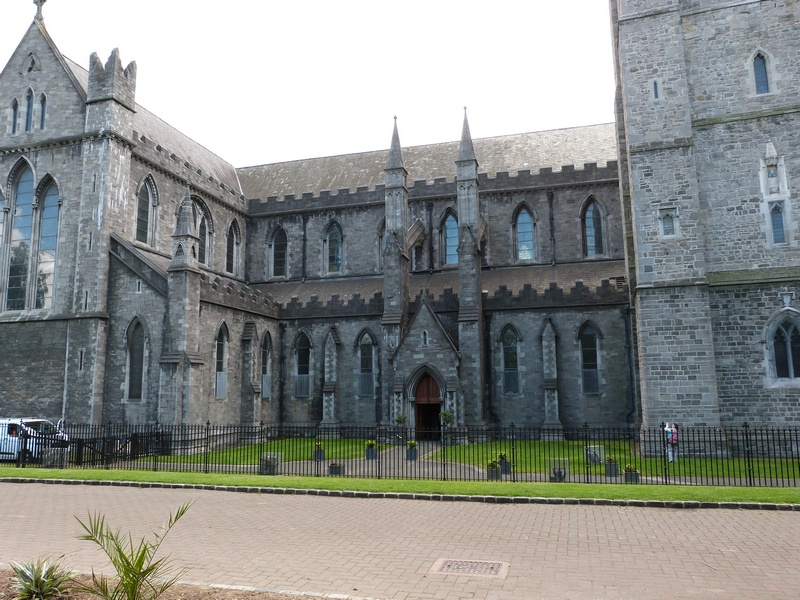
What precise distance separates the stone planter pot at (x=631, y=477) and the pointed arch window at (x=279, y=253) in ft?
85.6

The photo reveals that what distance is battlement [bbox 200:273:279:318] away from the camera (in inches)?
1062

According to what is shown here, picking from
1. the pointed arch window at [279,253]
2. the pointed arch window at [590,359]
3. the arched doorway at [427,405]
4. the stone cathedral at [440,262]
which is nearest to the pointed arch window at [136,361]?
the stone cathedral at [440,262]

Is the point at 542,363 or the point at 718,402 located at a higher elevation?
the point at 542,363

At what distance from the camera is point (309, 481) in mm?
15930

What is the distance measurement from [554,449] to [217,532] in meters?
16.1

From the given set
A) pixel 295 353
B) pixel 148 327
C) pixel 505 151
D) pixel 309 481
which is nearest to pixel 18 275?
pixel 148 327

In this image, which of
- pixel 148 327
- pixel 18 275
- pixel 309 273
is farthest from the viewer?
pixel 309 273

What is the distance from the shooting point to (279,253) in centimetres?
3828

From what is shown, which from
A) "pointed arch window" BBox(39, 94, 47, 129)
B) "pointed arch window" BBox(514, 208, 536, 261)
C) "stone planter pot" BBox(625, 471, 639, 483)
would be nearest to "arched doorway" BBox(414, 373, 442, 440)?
"pointed arch window" BBox(514, 208, 536, 261)

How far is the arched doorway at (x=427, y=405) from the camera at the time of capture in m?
28.8

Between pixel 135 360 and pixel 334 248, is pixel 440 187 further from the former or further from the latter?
pixel 135 360

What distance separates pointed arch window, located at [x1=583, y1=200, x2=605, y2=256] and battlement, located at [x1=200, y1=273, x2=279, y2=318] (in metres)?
17.1

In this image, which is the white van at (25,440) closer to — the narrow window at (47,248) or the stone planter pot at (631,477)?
the narrow window at (47,248)

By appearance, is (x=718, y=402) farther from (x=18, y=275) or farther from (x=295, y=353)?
(x=18, y=275)
